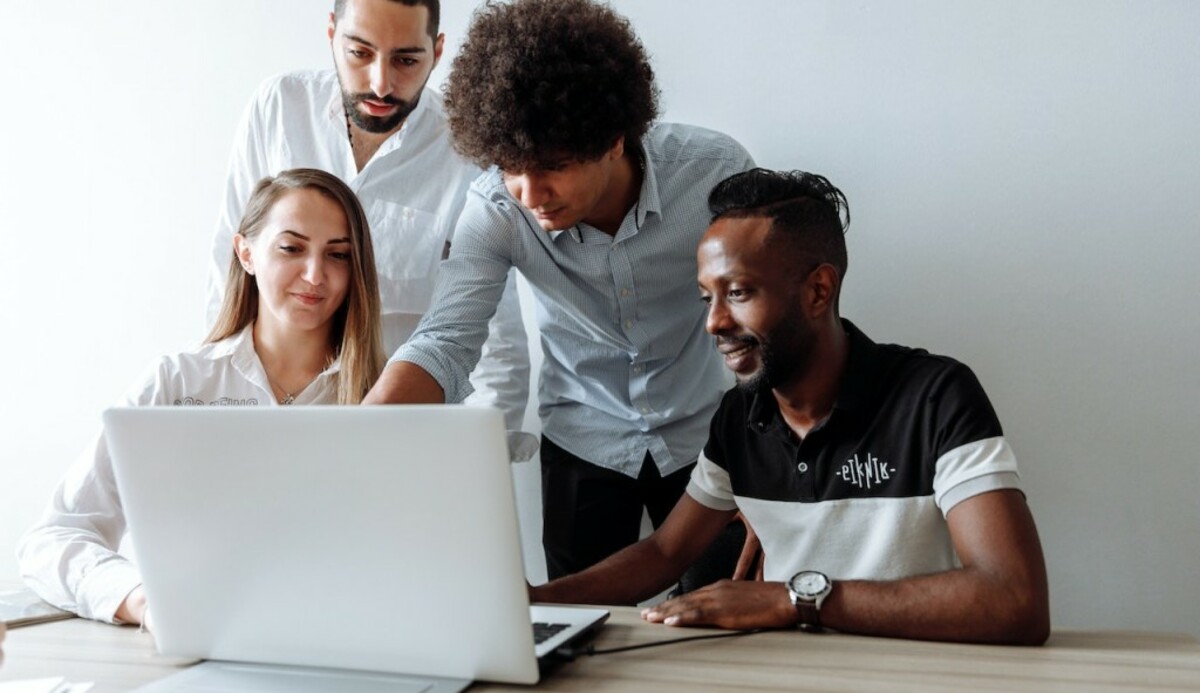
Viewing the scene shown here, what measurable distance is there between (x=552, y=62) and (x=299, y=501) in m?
0.87

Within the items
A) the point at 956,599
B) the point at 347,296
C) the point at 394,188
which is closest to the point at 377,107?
the point at 394,188

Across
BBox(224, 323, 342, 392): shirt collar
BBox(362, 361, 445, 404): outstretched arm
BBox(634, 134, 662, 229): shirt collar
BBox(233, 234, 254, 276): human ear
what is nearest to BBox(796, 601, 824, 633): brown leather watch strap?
BBox(362, 361, 445, 404): outstretched arm

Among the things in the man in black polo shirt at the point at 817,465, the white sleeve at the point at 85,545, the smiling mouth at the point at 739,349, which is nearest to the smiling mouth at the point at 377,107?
the white sleeve at the point at 85,545

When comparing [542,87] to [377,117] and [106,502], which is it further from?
[106,502]

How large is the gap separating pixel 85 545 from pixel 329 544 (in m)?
0.72

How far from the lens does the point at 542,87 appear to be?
5.40ft

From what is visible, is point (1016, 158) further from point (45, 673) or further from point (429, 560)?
point (45, 673)

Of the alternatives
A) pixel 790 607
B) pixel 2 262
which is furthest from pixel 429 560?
pixel 2 262

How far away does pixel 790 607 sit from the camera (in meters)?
1.28

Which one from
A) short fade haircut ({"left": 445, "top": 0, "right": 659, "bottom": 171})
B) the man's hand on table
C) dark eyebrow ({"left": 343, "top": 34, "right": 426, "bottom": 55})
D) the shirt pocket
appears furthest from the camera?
the shirt pocket

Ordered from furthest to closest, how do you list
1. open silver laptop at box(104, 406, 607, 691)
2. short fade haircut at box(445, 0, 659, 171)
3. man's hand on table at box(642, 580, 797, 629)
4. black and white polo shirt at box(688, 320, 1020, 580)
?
short fade haircut at box(445, 0, 659, 171) → black and white polo shirt at box(688, 320, 1020, 580) → man's hand on table at box(642, 580, 797, 629) → open silver laptop at box(104, 406, 607, 691)

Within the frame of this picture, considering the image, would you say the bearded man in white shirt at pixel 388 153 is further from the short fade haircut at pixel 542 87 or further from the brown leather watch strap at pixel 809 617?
the brown leather watch strap at pixel 809 617

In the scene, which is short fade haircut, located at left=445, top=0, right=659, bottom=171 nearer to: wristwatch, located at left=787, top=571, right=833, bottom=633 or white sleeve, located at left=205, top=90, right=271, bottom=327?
white sleeve, located at left=205, top=90, right=271, bottom=327

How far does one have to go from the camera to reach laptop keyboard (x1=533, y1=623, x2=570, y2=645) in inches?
46.9
